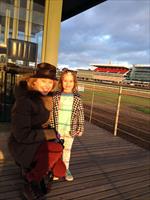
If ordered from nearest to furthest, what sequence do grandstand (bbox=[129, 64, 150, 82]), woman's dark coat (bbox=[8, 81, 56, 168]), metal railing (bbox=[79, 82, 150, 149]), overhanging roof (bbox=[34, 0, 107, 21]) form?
woman's dark coat (bbox=[8, 81, 56, 168])
metal railing (bbox=[79, 82, 150, 149])
overhanging roof (bbox=[34, 0, 107, 21])
grandstand (bbox=[129, 64, 150, 82])

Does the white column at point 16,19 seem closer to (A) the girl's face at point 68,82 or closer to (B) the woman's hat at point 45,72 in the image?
(A) the girl's face at point 68,82

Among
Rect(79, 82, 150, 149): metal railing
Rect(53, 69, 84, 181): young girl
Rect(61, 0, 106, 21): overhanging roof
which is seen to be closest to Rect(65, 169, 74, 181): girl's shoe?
Rect(53, 69, 84, 181): young girl

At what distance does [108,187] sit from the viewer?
3.29 m

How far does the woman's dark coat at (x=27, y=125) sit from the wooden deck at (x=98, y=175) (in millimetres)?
641

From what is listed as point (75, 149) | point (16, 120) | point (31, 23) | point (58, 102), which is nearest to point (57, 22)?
point (31, 23)

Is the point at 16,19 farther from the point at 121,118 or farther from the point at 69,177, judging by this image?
the point at 121,118

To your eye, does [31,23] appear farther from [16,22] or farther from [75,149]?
[75,149]

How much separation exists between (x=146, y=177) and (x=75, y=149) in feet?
4.44

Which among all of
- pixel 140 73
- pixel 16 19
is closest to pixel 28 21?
pixel 16 19

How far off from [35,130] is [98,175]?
5.20 feet

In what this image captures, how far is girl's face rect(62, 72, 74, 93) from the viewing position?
3002 mm

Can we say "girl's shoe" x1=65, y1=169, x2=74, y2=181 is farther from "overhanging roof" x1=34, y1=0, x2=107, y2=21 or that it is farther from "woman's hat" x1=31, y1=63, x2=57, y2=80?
"overhanging roof" x1=34, y1=0, x2=107, y2=21

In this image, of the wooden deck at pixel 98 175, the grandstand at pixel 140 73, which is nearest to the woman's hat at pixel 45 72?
the wooden deck at pixel 98 175

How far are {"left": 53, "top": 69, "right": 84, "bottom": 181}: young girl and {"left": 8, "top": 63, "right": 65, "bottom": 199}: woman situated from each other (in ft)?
1.50
